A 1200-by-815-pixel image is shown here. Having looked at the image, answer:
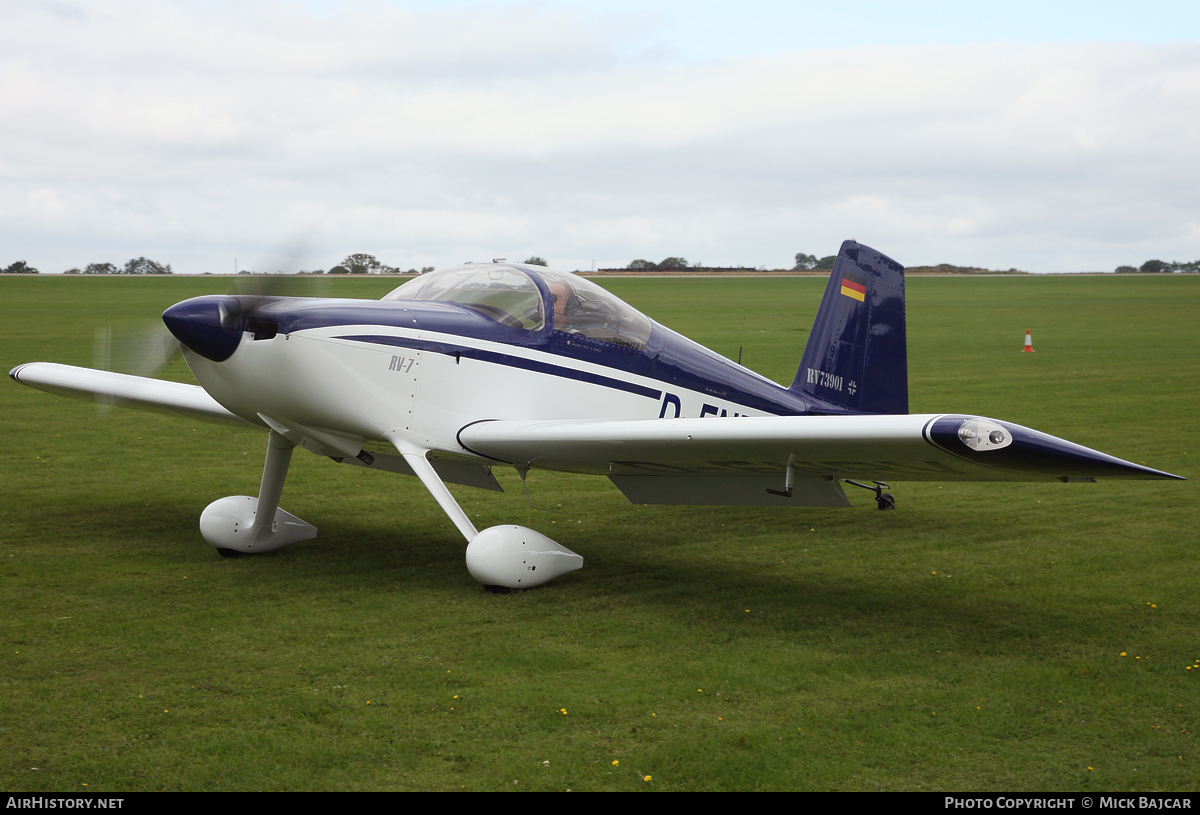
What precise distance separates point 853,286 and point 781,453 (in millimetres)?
2891

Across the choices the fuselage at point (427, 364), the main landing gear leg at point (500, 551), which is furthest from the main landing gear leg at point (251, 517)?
the main landing gear leg at point (500, 551)

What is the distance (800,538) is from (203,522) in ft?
13.7


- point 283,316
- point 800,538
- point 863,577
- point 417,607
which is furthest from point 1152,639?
point 283,316

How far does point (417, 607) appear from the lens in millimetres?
5770

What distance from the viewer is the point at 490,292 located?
253 inches

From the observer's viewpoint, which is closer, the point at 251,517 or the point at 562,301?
the point at 562,301

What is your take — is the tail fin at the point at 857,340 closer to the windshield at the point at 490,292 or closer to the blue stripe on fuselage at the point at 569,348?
the blue stripe on fuselage at the point at 569,348

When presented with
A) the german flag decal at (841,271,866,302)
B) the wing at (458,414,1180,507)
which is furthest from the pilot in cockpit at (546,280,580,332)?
the german flag decal at (841,271,866,302)

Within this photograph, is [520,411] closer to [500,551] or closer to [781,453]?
[500,551]

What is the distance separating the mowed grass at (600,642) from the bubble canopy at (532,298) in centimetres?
156

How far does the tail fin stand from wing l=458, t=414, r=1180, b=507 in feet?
4.80

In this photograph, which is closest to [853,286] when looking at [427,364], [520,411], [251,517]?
[520,411]

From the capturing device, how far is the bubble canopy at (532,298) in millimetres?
6363

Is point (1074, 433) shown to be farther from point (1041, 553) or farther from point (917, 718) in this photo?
point (917, 718)
